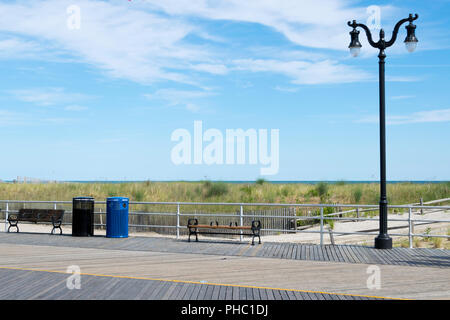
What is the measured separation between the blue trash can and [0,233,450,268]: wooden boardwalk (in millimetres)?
362

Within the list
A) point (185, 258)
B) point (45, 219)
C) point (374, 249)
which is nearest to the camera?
point (185, 258)

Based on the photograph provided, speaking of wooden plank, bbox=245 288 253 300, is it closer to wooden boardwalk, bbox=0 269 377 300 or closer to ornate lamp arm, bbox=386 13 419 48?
wooden boardwalk, bbox=0 269 377 300

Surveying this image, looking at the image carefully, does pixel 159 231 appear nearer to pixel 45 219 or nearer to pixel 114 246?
pixel 45 219

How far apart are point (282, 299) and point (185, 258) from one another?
4.71m

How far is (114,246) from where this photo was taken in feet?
47.0

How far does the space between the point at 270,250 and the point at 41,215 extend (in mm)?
9075

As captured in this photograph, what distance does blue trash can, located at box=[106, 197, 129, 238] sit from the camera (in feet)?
52.1

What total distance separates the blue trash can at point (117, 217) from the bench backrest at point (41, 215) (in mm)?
2608

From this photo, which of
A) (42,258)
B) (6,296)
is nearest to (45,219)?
(42,258)

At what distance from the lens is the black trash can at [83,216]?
16.5 m

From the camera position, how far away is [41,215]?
18.2 meters

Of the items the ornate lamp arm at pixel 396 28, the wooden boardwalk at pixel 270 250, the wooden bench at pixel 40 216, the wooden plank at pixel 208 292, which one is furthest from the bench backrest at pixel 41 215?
the ornate lamp arm at pixel 396 28

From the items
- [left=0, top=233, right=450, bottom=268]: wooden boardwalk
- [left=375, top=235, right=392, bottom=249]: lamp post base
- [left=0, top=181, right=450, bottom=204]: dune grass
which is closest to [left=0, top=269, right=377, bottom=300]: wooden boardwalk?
[left=0, top=233, right=450, bottom=268]: wooden boardwalk
